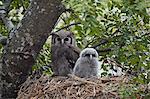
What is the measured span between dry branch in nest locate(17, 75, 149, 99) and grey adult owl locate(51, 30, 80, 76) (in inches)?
29.1

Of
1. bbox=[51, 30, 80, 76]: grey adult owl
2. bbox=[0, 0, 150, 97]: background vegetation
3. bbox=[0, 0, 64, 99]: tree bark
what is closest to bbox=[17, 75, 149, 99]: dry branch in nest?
bbox=[0, 0, 150, 97]: background vegetation

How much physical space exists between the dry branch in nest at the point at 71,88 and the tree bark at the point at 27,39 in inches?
14.3

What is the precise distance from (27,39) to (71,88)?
0.75 meters

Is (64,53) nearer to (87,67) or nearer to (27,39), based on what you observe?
(87,67)

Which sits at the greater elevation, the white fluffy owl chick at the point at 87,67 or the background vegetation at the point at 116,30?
the background vegetation at the point at 116,30

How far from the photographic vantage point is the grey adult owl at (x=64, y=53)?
488cm

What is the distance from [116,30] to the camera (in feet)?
14.2

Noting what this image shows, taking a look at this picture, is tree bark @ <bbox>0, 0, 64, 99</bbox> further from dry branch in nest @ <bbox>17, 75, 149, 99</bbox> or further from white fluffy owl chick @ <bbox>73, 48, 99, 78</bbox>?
white fluffy owl chick @ <bbox>73, 48, 99, 78</bbox>

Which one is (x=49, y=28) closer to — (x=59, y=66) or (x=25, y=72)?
(x=25, y=72)

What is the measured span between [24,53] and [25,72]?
0.51ft

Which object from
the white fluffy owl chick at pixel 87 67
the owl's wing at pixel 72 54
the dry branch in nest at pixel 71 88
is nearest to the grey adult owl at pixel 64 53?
the owl's wing at pixel 72 54

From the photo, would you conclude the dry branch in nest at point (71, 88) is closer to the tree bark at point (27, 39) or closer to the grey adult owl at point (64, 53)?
the tree bark at point (27, 39)

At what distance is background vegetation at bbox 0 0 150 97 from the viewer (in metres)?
2.76

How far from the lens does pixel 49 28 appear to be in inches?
133
